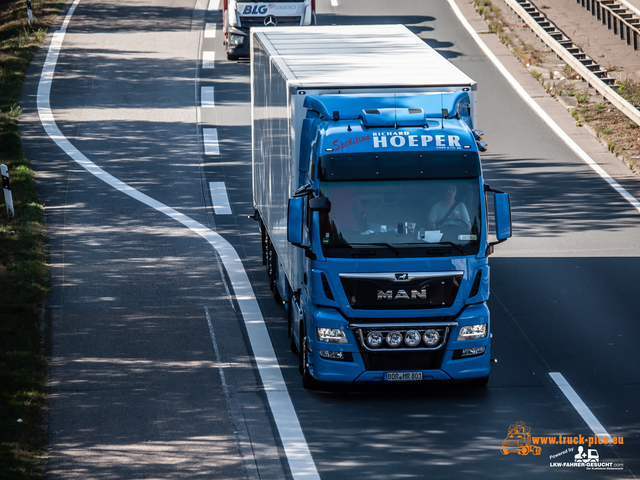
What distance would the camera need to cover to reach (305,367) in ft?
36.6

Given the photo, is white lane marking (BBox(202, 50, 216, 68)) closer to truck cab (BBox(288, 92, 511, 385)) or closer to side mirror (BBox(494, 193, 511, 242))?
truck cab (BBox(288, 92, 511, 385))

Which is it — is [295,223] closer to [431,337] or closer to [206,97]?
[431,337]

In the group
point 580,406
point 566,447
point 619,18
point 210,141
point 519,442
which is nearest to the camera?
point 566,447

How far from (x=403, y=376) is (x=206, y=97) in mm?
17653

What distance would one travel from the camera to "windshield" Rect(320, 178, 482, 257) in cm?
1032

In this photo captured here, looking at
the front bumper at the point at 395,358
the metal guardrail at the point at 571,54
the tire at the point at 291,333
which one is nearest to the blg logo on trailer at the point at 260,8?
the metal guardrail at the point at 571,54

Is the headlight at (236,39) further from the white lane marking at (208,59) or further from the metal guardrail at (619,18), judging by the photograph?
the metal guardrail at (619,18)

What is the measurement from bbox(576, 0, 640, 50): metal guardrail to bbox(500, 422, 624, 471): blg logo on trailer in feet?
70.1

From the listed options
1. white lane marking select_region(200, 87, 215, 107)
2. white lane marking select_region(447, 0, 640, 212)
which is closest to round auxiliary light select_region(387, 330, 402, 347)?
white lane marking select_region(447, 0, 640, 212)

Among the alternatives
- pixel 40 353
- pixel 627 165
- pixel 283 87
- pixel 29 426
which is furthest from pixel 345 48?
pixel 627 165

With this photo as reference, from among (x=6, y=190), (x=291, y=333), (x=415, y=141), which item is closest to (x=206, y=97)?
(x=6, y=190)

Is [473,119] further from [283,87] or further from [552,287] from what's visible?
[552,287]

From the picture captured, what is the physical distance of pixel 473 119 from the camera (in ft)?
36.7

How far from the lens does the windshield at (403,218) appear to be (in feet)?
33.9
